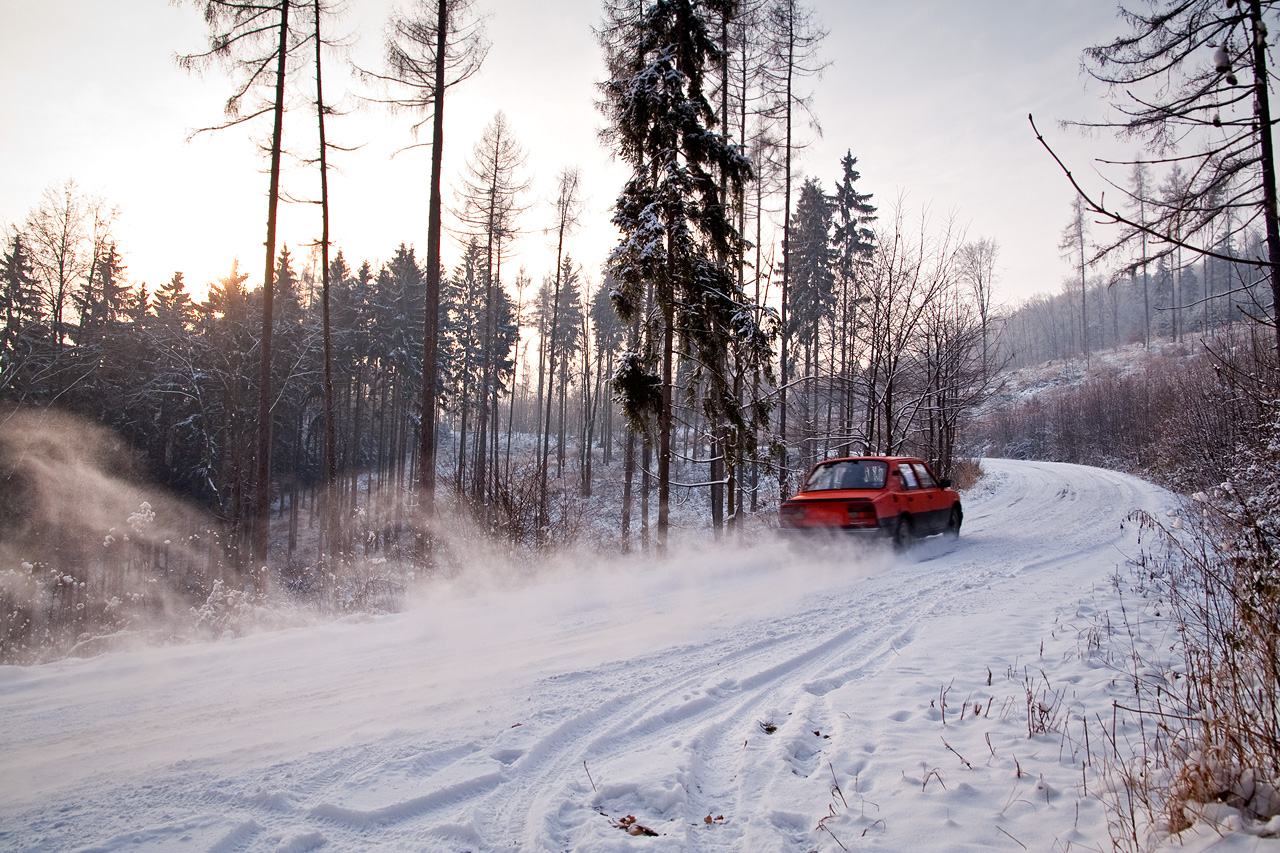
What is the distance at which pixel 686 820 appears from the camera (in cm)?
255

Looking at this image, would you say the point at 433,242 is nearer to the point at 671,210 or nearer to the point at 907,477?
the point at 671,210

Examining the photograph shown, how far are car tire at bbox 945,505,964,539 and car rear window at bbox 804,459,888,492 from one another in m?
2.54

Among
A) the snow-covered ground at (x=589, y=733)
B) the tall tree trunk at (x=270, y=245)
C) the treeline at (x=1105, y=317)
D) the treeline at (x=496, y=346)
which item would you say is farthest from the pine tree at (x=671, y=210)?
the treeline at (x=1105, y=317)

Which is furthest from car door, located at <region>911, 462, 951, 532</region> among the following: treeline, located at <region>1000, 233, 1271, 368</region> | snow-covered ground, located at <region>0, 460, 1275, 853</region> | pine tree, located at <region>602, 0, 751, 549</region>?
treeline, located at <region>1000, 233, 1271, 368</region>

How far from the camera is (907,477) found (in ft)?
33.0

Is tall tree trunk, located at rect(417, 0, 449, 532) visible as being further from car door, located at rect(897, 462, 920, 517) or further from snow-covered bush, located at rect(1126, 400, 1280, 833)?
snow-covered bush, located at rect(1126, 400, 1280, 833)

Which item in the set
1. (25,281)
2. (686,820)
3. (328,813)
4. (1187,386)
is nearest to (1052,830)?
(686,820)

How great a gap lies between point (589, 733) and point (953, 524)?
10177 mm

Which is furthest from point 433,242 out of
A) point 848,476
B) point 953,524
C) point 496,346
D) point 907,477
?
point 496,346

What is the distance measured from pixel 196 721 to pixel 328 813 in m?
1.71

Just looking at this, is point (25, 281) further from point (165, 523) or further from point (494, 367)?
point (494, 367)

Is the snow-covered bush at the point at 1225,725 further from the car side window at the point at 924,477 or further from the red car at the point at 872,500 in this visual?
the car side window at the point at 924,477

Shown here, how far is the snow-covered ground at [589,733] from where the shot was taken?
2.47 m

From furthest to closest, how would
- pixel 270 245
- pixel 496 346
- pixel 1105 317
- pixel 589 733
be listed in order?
pixel 1105 317, pixel 496 346, pixel 270 245, pixel 589 733
